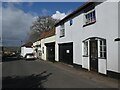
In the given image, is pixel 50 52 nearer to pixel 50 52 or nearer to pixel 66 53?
pixel 50 52

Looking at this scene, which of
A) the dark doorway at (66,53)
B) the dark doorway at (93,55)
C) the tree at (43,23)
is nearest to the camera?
the dark doorway at (93,55)

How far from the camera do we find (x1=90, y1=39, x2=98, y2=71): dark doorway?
690 inches

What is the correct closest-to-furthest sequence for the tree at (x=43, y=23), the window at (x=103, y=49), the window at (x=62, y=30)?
the window at (x=103, y=49) < the window at (x=62, y=30) < the tree at (x=43, y=23)

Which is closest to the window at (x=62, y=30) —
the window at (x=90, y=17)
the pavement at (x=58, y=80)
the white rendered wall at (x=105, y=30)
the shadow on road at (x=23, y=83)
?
the white rendered wall at (x=105, y=30)

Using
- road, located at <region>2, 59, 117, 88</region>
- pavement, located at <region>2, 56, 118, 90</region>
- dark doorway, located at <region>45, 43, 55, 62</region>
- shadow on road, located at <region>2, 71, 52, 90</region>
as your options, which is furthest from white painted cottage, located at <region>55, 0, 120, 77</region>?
dark doorway, located at <region>45, 43, 55, 62</region>

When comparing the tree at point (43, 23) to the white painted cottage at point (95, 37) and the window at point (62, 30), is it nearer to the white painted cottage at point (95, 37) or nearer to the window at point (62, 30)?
the window at point (62, 30)

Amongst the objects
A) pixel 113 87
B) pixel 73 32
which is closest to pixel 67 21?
pixel 73 32

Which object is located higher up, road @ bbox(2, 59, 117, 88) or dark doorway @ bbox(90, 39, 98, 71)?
dark doorway @ bbox(90, 39, 98, 71)

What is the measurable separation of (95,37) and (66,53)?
10185 mm

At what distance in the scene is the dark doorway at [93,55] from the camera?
17.5 m

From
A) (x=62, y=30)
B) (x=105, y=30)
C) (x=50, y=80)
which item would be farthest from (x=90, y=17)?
(x=62, y=30)

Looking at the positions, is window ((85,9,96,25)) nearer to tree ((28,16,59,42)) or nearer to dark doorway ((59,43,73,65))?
dark doorway ((59,43,73,65))

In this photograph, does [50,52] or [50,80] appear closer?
[50,80]

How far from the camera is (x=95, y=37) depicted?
57.3 feet
